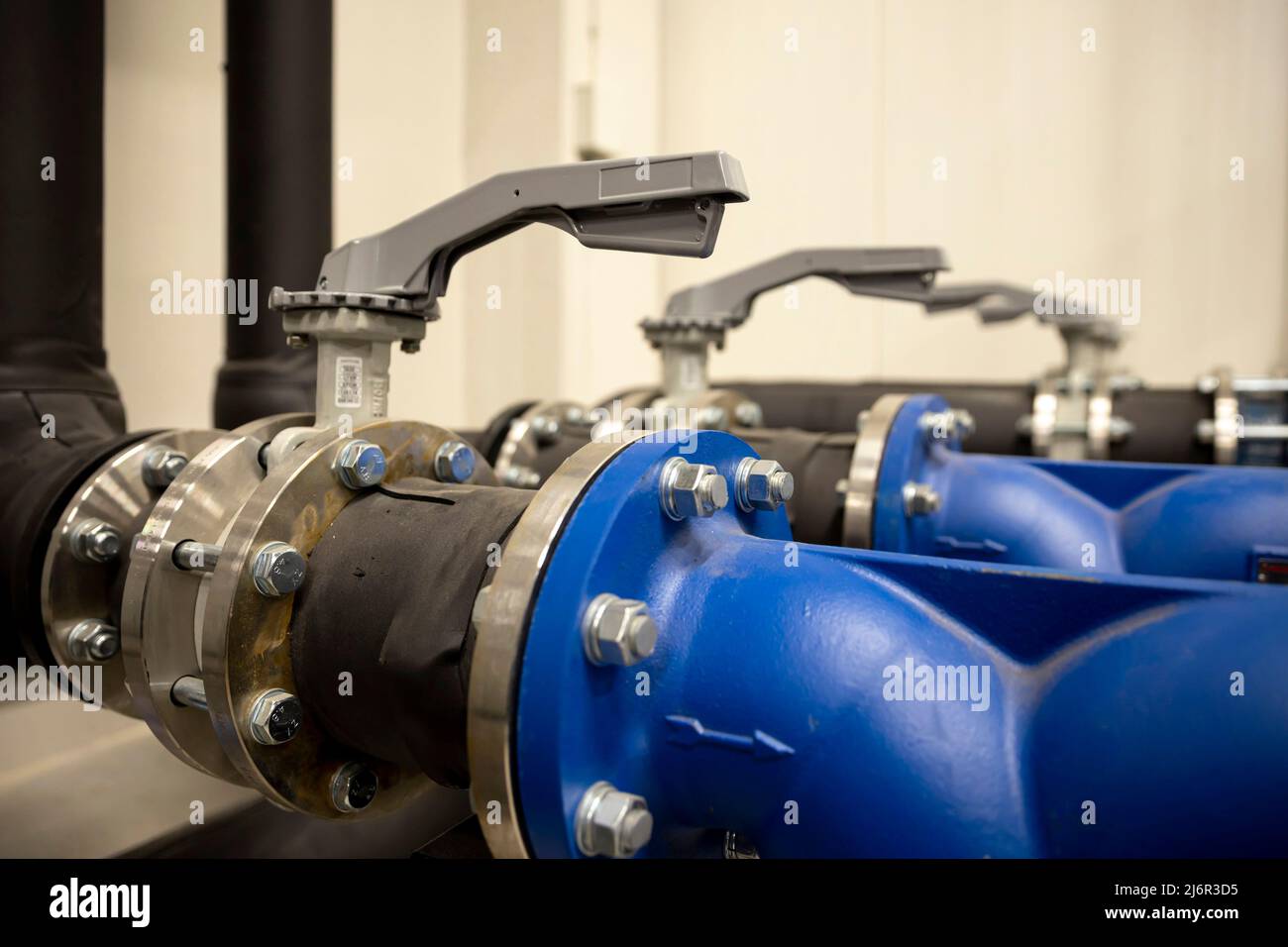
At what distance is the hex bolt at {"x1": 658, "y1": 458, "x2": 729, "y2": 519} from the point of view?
0.50 metres

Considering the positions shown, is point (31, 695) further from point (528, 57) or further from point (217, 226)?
point (528, 57)

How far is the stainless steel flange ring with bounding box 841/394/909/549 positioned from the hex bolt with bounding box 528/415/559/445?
0.37 metres

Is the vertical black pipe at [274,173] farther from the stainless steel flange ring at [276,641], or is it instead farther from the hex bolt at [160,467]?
the stainless steel flange ring at [276,641]

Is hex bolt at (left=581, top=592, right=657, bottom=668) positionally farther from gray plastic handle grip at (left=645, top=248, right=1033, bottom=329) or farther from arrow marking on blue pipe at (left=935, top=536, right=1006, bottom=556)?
gray plastic handle grip at (left=645, top=248, right=1033, bottom=329)

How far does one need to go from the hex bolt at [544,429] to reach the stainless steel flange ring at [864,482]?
0.37 m

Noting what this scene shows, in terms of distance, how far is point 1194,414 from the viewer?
4.45ft

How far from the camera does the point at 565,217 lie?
23.3 inches

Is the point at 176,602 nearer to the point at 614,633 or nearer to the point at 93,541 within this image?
the point at 93,541

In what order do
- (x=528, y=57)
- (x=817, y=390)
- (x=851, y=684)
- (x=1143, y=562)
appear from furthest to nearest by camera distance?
(x=528, y=57)
(x=817, y=390)
(x=1143, y=562)
(x=851, y=684)

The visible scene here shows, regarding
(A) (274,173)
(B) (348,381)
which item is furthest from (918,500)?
(A) (274,173)

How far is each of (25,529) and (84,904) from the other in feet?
1.09

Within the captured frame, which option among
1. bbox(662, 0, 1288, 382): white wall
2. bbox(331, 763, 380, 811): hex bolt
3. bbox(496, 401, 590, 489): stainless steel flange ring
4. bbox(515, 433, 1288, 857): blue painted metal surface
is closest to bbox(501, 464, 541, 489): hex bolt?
bbox(496, 401, 590, 489): stainless steel flange ring

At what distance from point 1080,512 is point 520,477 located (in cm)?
57

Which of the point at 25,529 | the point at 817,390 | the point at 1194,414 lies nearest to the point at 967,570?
the point at 25,529
